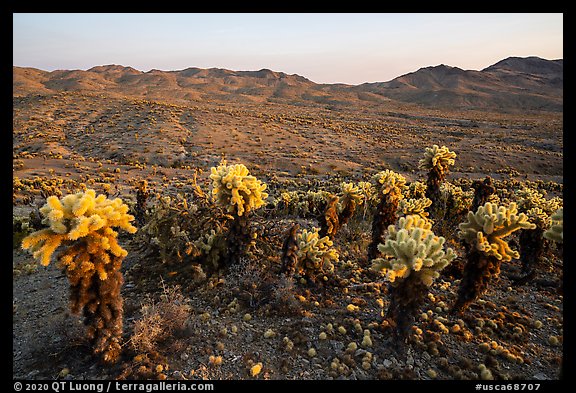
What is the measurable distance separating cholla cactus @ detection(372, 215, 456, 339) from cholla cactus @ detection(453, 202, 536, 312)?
44.6 inches

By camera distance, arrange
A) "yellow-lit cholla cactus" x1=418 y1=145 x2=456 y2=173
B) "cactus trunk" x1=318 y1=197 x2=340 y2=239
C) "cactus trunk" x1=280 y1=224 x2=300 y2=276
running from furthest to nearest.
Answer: "yellow-lit cholla cactus" x1=418 y1=145 x2=456 y2=173 < "cactus trunk" x1=318 y1=197 x2=340 y2=239 < "cactus trunk" x1=280 y1=224 x2=300 y2=276

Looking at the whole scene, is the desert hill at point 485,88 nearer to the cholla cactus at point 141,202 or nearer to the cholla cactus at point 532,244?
the cholla cactus at point 532,244

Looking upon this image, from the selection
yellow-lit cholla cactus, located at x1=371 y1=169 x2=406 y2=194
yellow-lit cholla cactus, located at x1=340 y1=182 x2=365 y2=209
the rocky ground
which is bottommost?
the rocky ground

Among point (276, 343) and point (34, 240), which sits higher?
point (34, 240)

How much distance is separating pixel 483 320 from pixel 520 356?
967 mm

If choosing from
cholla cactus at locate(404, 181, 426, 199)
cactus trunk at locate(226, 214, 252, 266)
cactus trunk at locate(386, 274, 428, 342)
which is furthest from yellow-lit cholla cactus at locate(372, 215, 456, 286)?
Result: cholla cactus at locate(404, 181, 426, 199)

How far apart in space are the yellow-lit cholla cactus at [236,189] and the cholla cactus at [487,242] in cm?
489

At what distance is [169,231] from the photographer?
30.5 ft

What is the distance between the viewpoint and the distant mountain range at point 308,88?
278ft

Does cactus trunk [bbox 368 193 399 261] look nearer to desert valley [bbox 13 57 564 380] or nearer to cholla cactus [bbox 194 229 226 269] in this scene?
desert valley [bbox 13 57 564 380]

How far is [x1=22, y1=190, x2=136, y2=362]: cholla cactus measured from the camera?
16.0ft
